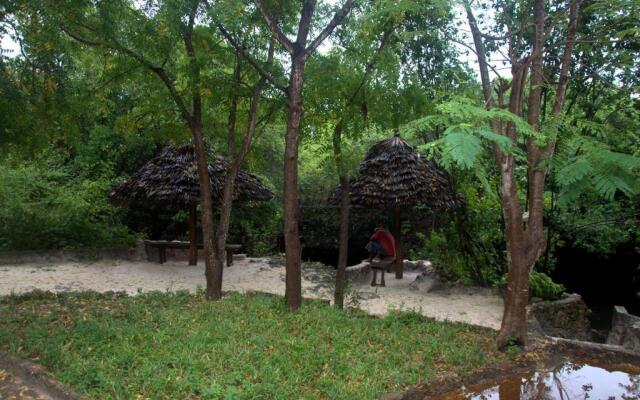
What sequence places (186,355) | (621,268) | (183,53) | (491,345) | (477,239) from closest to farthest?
(186,355) < (491,345) < (183,53) < (477,239) < (621,268)

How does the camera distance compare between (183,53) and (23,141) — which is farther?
(183,53)

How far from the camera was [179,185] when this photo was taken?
1121 centimetres

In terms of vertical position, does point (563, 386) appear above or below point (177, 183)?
below

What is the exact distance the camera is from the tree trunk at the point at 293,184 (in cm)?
668

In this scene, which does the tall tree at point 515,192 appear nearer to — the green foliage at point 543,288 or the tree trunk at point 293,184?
the tree trunk at point 293,184

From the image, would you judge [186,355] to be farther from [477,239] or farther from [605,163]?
[477,239]

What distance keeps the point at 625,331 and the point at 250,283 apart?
6.56m

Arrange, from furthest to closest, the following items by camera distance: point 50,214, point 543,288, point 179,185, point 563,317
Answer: point 50,214 → point 179,185 → point 543,288 → point 563,317

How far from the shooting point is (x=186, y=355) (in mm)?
5051

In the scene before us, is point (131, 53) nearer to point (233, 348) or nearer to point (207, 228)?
point (207, 228)

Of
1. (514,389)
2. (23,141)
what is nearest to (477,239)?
(514,389)

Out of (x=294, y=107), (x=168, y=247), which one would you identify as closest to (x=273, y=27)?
(x=294, y=107)

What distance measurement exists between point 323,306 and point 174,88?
3642 mm

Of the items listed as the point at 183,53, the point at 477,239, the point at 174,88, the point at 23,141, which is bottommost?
the point at 477,239
